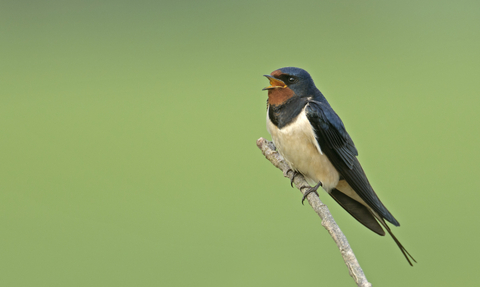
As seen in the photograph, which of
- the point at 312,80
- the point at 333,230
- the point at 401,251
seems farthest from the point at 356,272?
the point at 312,80

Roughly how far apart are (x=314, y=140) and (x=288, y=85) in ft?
0.90

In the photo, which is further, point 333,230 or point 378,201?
point 378,201

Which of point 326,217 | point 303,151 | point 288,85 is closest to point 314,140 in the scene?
point 303,151

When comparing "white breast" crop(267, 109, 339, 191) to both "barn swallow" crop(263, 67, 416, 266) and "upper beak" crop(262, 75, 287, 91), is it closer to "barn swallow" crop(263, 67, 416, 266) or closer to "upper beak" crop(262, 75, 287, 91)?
"barn swallow" crop(263, 67, 416, 266)

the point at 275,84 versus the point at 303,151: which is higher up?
the point at 275,84

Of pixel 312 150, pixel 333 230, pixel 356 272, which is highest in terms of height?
pixel 312 150

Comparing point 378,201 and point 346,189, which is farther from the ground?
point 346,189

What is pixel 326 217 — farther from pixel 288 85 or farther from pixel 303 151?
pixel 288 85

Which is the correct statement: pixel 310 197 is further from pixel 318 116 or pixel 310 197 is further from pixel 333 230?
pixel 333 230

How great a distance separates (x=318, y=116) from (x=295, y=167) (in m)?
0.30

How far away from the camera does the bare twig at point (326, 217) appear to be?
3.88 ft

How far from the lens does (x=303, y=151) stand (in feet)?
6.68

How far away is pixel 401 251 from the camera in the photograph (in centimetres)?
159

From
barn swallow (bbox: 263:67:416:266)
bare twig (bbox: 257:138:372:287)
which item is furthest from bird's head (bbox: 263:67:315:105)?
bare twig (bbox: 257:138:372:287)
